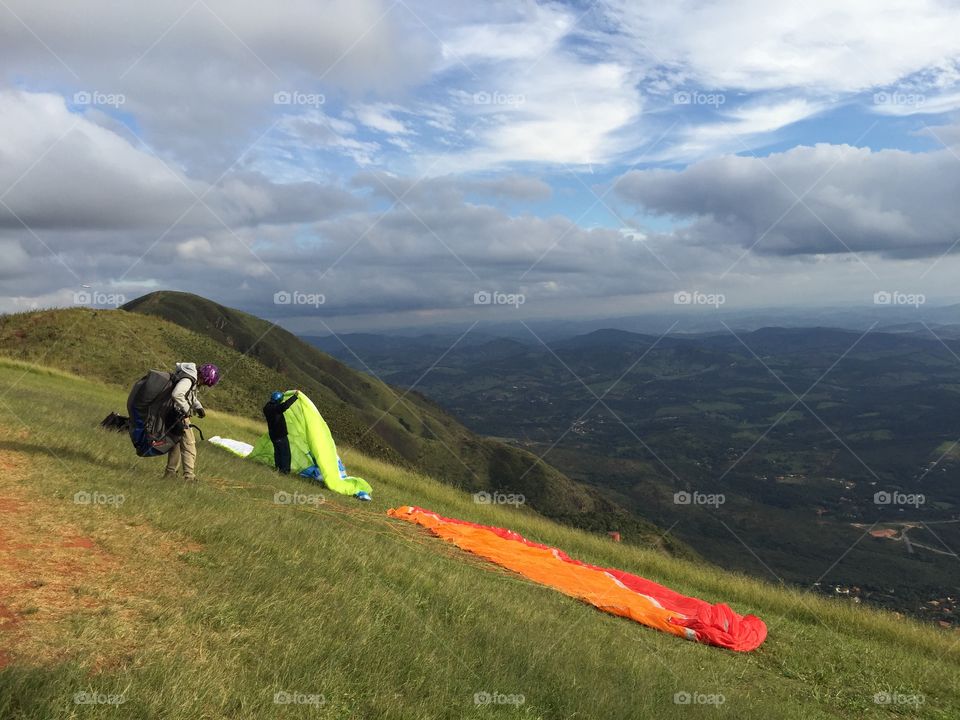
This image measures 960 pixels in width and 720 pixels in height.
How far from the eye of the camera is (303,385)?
371ft

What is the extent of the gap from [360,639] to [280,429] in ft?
43.9

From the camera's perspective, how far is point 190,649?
17.5 ft

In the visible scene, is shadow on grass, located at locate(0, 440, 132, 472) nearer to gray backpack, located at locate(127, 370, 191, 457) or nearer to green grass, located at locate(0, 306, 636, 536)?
gray backpack, located at locate(127, 370, 191, 457)

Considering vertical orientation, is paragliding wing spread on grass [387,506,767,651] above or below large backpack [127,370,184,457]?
below

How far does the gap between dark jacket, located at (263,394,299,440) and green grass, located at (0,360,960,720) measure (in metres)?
3.31

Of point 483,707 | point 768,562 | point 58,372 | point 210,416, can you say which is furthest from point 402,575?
point 768,562

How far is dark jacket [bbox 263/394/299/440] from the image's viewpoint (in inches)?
732

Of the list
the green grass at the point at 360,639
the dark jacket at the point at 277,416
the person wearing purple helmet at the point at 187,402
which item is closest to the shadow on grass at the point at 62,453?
the green grass at the point at 360,639

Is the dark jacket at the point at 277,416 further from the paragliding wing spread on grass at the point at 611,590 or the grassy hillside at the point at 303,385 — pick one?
the grassy hillside at the point at 303,385

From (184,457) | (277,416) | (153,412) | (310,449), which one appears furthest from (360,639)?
(277,416)

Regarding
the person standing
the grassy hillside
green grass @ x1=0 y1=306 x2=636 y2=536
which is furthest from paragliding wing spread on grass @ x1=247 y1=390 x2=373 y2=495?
green grass @ x1=0 y1=306 x2=636 y2=536

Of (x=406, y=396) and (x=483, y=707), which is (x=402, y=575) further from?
(x=406, y=396)

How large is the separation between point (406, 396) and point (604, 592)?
7391 inches

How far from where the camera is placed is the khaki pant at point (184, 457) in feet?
40.1
